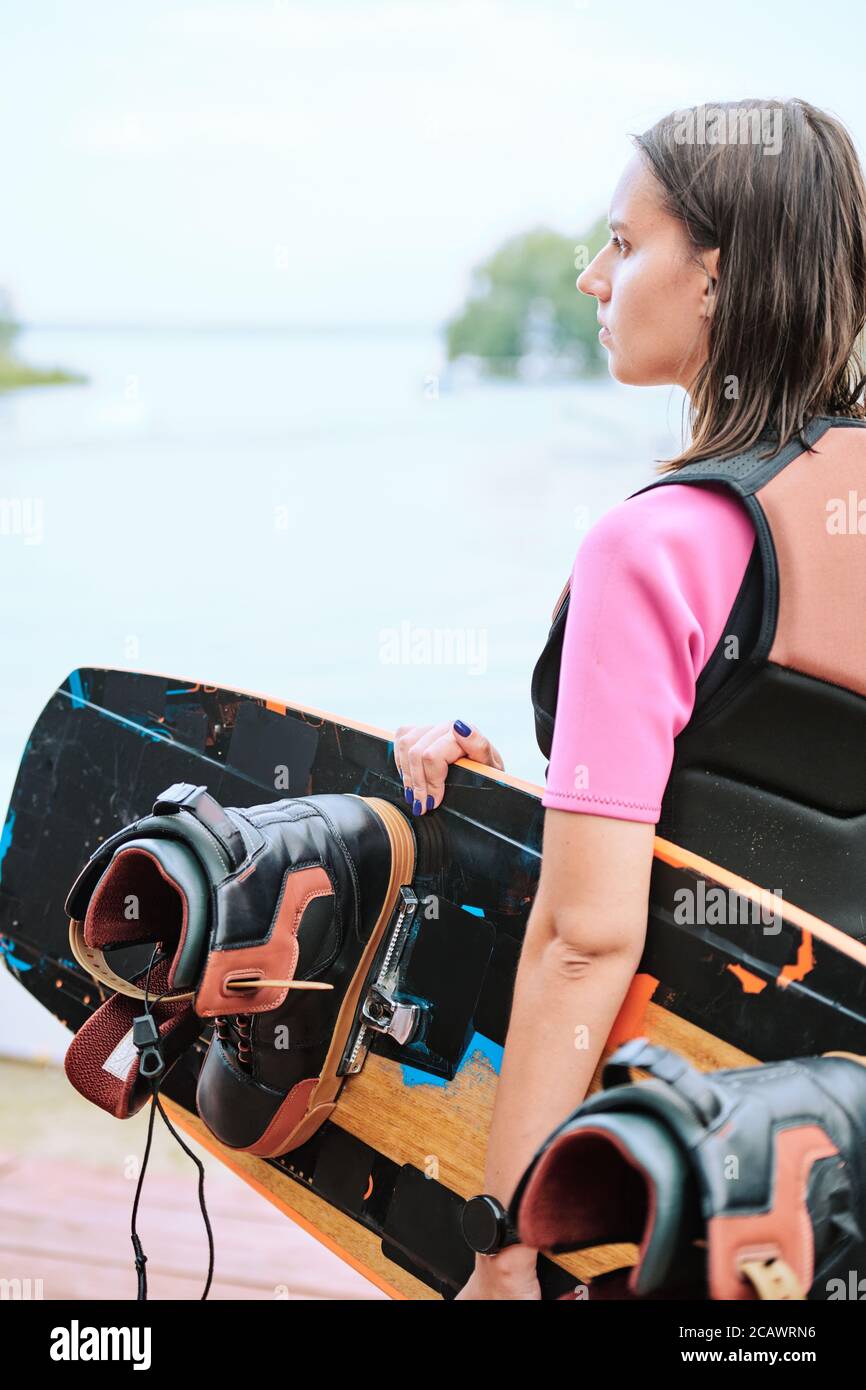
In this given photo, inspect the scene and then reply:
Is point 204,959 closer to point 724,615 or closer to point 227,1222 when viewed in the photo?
point 724,615

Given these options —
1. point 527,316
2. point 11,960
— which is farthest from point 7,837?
point 527,316

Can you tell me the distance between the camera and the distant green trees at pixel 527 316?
567cm

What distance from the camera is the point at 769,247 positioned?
99cm

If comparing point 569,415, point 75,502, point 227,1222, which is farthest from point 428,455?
point 227,1222

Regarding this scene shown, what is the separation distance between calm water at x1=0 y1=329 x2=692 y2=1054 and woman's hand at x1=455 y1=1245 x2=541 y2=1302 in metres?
3.52

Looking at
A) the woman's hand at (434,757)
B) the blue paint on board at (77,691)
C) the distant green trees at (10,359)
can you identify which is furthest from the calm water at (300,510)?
the woman's hand at (434,757)

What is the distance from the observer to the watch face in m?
1.06

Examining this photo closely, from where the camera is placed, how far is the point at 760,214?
983mm

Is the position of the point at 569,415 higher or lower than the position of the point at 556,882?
higher

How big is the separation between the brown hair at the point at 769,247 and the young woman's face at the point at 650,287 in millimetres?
12

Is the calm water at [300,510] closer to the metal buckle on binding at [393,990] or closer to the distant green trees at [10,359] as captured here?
the distant green trees at [10,359]

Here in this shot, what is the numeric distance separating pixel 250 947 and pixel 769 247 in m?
0.70

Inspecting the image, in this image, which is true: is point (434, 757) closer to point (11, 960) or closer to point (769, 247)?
point (769, 247)
